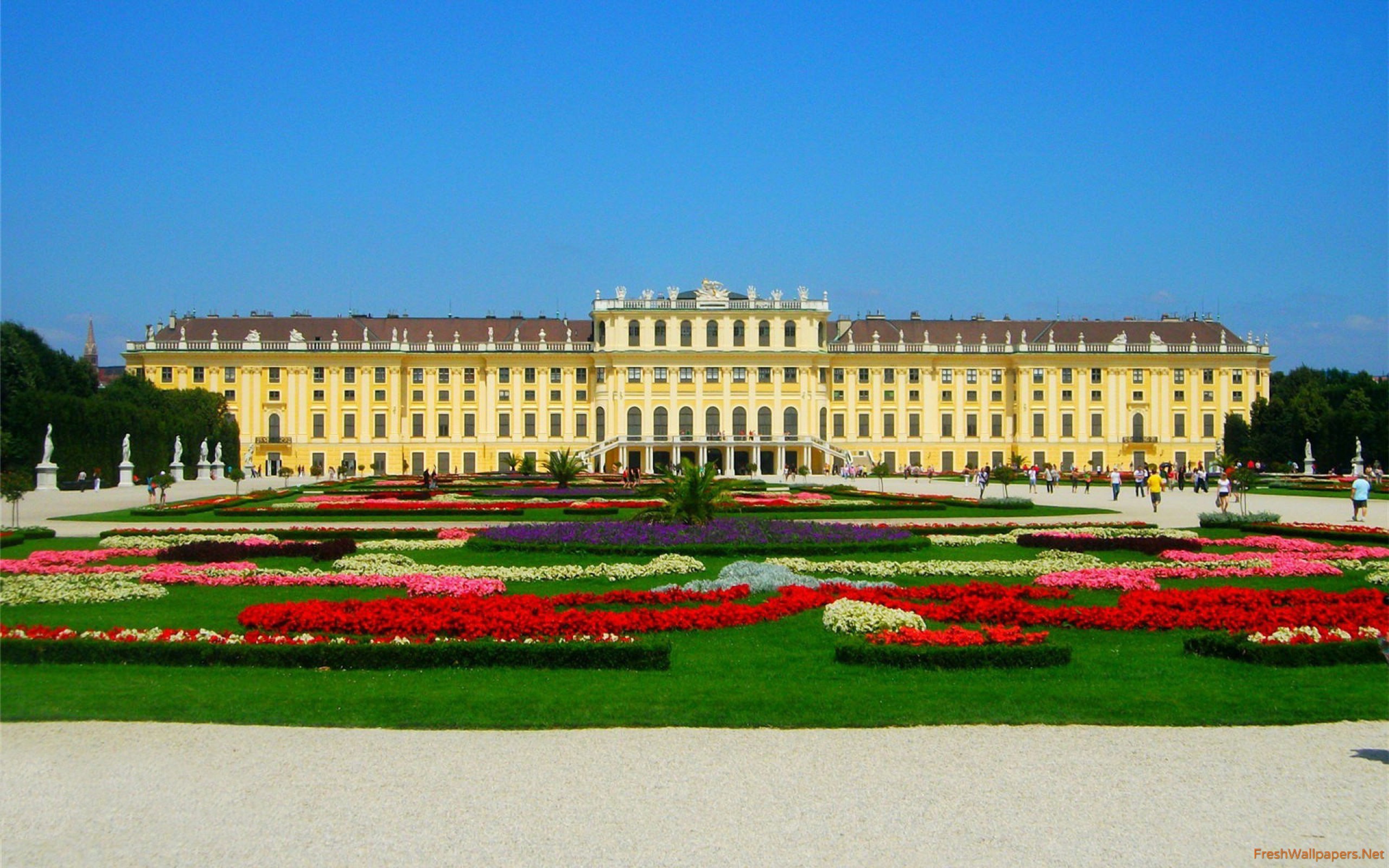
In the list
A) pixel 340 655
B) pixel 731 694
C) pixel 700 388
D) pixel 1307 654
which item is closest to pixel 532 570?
pixel 340 655

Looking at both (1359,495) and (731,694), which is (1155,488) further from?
(731,694)

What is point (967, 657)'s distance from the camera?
8.94m

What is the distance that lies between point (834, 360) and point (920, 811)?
6810cm

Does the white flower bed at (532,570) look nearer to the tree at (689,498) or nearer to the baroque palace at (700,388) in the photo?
the tree at (689,498)

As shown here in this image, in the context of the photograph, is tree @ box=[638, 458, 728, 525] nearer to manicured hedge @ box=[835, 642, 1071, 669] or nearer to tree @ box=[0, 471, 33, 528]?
manicured hedge @ box=[835, 642, 1071, 669]

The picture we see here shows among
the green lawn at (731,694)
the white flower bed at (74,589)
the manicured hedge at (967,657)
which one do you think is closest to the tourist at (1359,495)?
the green lawn at (731,694)

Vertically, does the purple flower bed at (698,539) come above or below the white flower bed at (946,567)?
above

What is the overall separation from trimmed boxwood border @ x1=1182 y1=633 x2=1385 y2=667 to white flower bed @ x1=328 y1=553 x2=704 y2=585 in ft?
23.1

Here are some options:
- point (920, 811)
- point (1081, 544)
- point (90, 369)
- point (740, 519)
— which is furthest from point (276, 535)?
point (90, 369)

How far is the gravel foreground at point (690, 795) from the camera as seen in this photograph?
5.54 m

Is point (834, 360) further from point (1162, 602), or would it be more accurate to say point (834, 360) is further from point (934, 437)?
point (1162, 602)

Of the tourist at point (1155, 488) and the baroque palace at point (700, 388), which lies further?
the baroque palace at point (700, 388)

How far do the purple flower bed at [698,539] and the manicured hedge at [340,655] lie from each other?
25.7 feet

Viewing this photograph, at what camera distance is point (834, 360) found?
7344 cm
